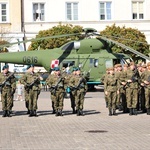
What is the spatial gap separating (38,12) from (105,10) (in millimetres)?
5444

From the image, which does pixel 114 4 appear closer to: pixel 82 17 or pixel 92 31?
pixel 82 17

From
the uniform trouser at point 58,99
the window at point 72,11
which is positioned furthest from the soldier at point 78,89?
the window at point 72,11

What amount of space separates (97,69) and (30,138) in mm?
19694

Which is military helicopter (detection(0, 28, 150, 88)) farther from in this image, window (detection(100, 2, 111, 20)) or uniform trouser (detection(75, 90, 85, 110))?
window (detection(100, 2, 111, 20))

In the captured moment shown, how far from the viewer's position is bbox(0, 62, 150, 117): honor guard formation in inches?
734

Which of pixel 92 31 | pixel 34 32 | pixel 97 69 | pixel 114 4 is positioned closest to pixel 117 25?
pixel 114 4

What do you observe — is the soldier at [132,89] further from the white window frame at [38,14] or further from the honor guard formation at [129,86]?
the white window frame at [38,14]

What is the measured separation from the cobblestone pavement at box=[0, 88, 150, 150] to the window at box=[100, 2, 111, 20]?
2760 cm

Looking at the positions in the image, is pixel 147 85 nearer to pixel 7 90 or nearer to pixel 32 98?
pixel 32 98

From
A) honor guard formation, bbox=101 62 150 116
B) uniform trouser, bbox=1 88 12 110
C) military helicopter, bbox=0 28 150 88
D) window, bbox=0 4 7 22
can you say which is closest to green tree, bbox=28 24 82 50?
window, bbox=0 4 7 22

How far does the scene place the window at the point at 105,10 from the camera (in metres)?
47.2

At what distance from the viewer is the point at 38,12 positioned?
154ft

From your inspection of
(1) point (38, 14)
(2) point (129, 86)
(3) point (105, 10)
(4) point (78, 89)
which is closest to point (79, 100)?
(4) point (78, 89)

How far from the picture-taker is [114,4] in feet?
155
